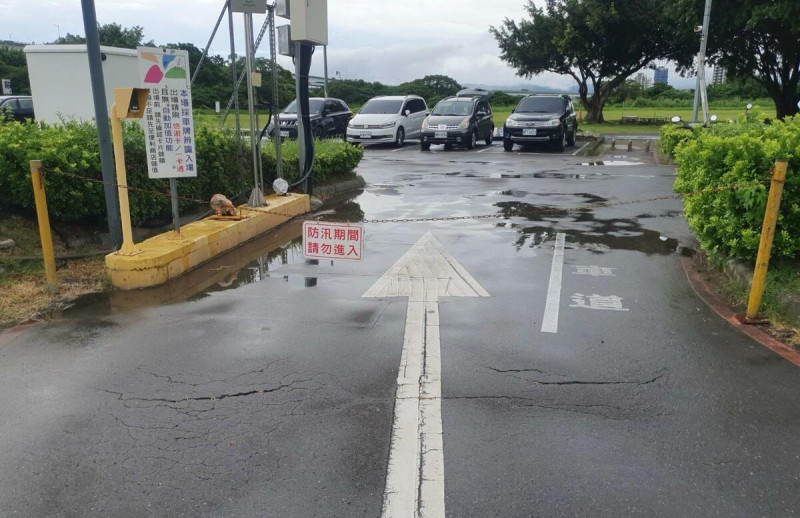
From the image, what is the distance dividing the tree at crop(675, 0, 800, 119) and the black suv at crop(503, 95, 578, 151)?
812cm

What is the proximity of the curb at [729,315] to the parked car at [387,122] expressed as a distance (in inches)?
631

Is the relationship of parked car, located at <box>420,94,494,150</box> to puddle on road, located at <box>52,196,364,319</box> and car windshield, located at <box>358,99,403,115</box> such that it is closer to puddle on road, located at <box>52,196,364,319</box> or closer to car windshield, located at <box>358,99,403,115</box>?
car windshield, located at <box>358,99,403,115</box>

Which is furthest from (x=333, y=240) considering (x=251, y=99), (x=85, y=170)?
(x=251, y=99)

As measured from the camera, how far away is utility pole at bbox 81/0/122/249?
258 inches

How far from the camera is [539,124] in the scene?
2056 centimetres

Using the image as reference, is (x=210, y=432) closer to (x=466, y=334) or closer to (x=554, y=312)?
(x=466, y=334)

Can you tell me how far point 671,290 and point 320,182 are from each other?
7.66 m

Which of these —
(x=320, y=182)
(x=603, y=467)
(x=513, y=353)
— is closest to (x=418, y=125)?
(x=320, y=182)

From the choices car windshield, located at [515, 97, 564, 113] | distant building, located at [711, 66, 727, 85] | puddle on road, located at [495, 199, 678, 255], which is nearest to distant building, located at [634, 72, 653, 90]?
distant building, located at [711, 66, 727, 85]

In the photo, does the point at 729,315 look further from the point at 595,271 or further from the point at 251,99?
the point at 251,99

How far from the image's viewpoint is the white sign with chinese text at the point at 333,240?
22.0 ft

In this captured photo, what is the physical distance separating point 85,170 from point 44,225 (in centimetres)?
142

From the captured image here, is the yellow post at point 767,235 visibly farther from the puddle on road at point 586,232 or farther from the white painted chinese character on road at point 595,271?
the puddle on road at point 586,232

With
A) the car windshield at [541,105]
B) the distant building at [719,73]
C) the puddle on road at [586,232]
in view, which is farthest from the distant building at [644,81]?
the puddle on road at [586,232]
